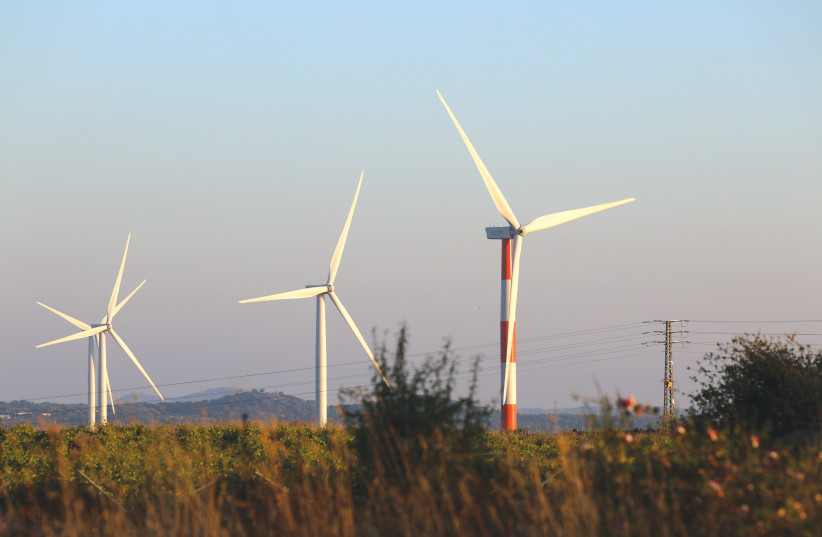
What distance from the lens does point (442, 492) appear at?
14.8m

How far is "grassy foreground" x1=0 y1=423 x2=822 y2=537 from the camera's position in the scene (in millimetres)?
12156

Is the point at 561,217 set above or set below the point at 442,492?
above

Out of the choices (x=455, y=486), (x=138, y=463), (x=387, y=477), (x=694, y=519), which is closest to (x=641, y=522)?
(x=694, y=519)

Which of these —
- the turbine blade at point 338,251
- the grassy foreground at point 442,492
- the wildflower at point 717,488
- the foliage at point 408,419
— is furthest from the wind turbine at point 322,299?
the wildflower at point 717,488

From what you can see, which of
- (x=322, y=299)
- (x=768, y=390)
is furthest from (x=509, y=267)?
(x=768, y=390)

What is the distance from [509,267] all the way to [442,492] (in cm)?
4782

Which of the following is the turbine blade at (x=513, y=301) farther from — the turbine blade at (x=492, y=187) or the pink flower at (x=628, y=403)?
the pink flower at (x=628, y=403)

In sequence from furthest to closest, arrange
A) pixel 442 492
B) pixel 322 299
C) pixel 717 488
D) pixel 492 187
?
1. pixel 322 299
2. pixel 492 187
3. pixel 442 492
4. pixel 717 488

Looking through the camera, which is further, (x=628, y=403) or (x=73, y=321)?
(x=73, y=321)

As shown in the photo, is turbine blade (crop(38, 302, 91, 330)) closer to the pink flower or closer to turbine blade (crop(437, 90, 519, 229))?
turbine blade (crop(437, 90, 519, 229))

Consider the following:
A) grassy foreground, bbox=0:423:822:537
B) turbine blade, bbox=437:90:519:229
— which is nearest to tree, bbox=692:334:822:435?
grassy foreground, bbox=0:423:822:537

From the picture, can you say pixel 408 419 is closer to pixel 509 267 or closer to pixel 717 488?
pixel 717 488

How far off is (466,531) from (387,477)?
11.3ft

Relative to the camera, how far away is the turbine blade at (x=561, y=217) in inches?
2238
